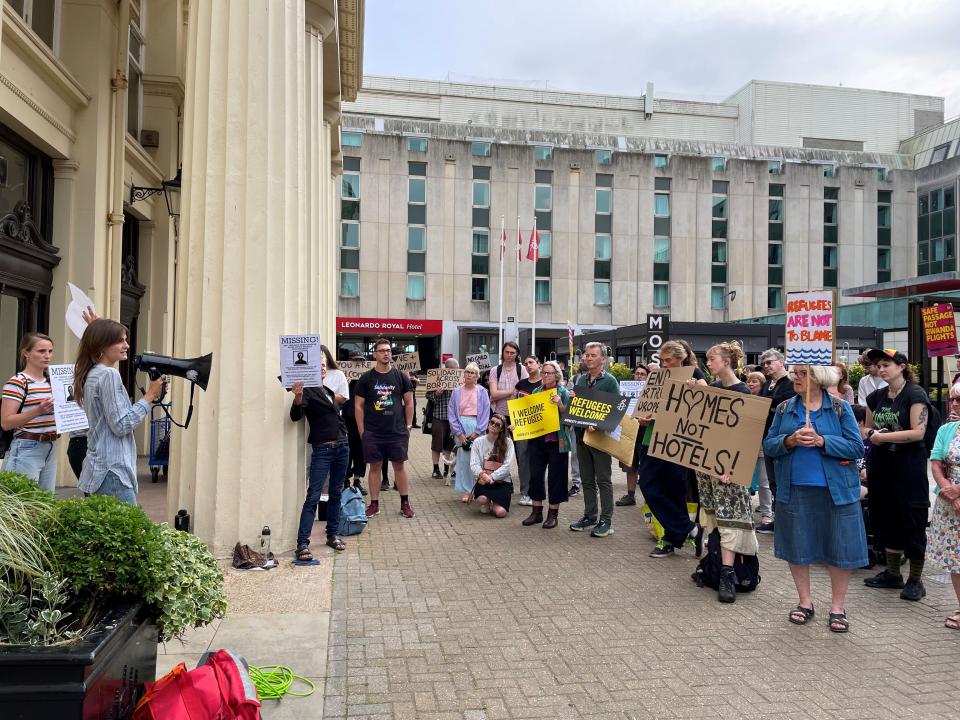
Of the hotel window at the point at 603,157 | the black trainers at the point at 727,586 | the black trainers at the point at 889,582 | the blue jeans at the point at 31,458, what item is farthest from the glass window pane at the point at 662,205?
the blue jeans at the point at 31,458

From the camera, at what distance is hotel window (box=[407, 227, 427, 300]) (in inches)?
1852

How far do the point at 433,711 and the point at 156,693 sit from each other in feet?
5.12

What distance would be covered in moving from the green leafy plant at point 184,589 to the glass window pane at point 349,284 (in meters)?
43.4

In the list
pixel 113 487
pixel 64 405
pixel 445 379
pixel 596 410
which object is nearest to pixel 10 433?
pixel 64 405

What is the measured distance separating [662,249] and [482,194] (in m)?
13.0

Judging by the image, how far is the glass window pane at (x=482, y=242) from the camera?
47750mm

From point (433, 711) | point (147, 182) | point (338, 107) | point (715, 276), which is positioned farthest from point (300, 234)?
point (715, 276)

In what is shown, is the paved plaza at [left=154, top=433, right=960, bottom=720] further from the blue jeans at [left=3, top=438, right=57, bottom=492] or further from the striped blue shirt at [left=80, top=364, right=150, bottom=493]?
the blue jeans at [left=3, top=438, right=57, bottom=492]

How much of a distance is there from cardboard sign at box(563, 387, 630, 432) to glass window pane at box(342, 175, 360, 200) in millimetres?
40070

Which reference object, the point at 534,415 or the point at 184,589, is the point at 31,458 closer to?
the point at 184,589

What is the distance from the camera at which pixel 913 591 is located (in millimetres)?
6086

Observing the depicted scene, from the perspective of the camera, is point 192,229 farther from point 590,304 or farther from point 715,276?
point 715,276

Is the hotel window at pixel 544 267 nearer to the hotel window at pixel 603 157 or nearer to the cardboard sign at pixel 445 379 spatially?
the hotel window at pixel 603 157

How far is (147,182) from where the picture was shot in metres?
13.7
